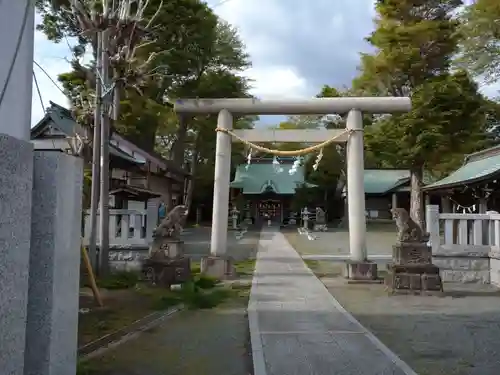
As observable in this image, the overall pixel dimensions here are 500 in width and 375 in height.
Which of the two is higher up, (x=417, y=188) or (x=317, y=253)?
(x=417, y=188)

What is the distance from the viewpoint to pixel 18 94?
10.6 feet

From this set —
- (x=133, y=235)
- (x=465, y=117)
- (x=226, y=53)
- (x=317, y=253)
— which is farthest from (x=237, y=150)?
(x=133, y=235)

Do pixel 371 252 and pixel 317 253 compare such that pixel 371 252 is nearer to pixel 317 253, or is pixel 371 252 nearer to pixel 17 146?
pixel 317 253

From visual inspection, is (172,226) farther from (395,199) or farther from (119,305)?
(395,199)

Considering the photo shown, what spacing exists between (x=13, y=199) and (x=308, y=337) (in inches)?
192

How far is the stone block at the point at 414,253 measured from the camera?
10.5m

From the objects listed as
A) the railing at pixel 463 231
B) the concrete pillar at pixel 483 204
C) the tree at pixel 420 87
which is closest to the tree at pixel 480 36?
the tree at pixel 420 87

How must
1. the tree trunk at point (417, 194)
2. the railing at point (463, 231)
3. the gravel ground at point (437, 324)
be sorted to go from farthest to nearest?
the tree trunk at point (417, 194) → the railing at point (463, 231) → the gravel ground at point (437, 324)

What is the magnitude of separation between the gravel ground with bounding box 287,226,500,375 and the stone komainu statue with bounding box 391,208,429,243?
1247 millimetres

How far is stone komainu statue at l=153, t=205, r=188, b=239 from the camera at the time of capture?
11430 mm

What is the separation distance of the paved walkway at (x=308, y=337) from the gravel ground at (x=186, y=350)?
25cm

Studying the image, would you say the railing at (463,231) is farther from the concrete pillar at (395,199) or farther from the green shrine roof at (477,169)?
the concrete pillar at (395,199)

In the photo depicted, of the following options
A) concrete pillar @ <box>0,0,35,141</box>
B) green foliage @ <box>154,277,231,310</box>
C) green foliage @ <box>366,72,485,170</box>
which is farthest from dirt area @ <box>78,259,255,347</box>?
green foliage @ <box>366,72,485,170</box>

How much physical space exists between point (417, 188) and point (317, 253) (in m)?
12.4
